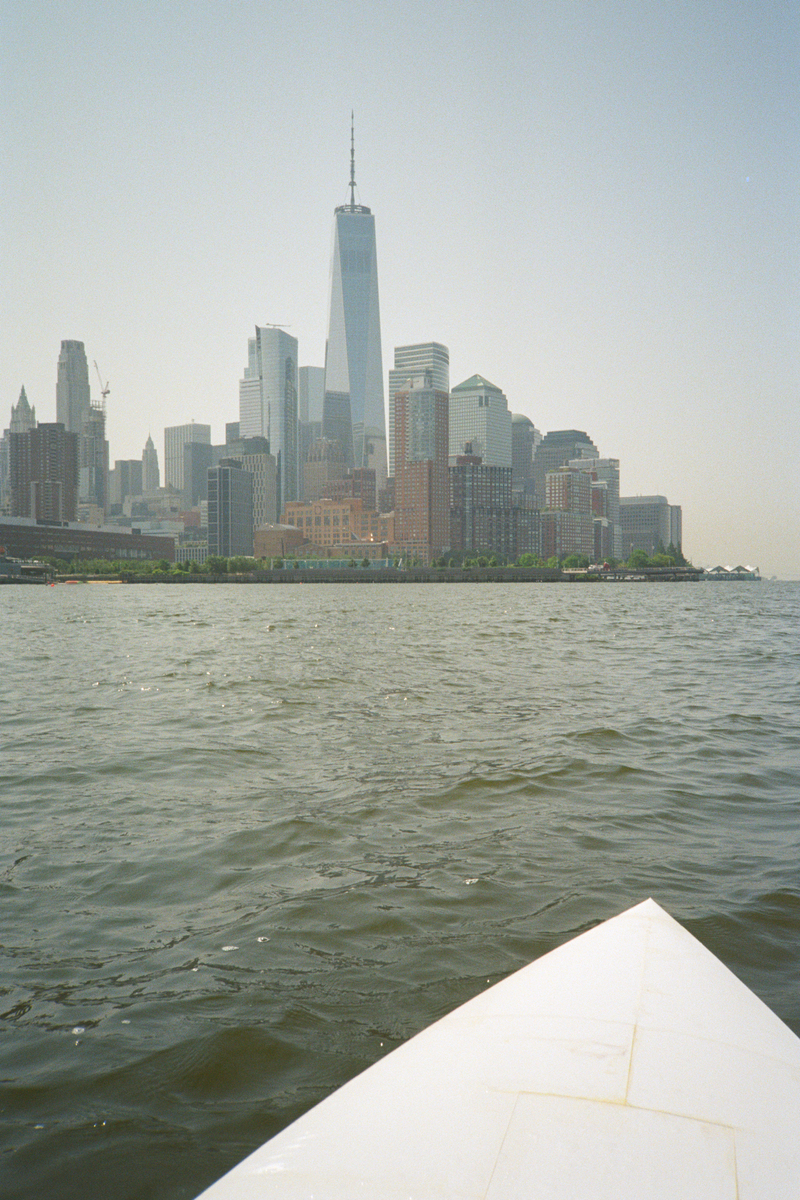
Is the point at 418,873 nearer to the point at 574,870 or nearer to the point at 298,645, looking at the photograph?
the point at 574,870

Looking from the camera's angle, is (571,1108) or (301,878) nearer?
(571,1108)

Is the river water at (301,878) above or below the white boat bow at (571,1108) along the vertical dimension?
below

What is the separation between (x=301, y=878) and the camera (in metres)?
7.70

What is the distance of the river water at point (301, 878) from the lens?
4508 mm

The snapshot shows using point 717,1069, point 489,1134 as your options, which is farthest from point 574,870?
point 489,1134

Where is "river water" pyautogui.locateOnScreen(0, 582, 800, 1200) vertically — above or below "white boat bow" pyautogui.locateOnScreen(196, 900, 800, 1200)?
below

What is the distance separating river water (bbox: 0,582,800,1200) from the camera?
451 cm

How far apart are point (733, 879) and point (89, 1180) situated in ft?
19.9

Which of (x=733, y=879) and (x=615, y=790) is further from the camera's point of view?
(x=615, y=790)

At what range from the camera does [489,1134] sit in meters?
3.16

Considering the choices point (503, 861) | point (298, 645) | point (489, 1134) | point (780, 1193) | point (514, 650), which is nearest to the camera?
point (780, 1193)

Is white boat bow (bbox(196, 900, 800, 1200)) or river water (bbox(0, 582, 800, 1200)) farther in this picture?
river water (bbox(0, 582, 800, 1200))

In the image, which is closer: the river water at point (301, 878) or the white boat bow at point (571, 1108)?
the white boat bow at point (571, 1108)

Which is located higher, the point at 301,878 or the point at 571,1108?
the point at 571,1108
